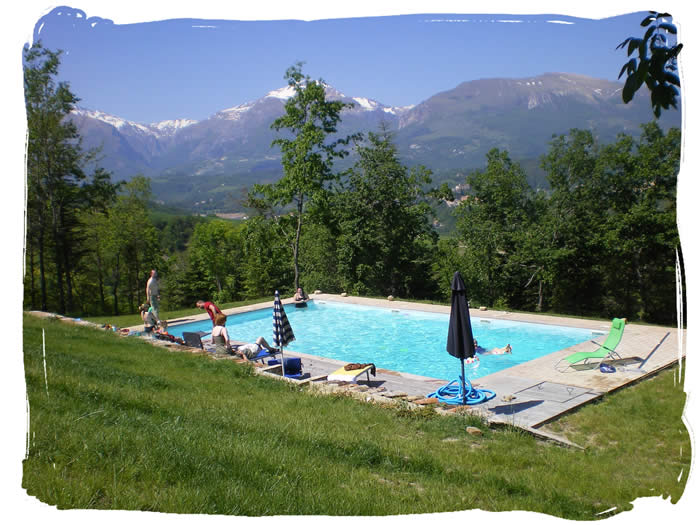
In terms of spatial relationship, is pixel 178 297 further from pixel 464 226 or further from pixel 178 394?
pixel 178 394

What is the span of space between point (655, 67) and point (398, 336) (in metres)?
13.2

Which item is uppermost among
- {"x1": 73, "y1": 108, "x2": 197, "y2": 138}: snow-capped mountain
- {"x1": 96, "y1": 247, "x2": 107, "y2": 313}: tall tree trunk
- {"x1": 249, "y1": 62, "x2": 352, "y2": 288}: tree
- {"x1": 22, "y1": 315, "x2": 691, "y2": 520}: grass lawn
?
{"x1": 249, "y1": 62, "x2": 352, "y2": 288}: tree

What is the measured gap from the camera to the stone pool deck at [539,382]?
22.8 ft

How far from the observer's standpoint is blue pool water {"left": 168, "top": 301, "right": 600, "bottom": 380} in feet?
41.1

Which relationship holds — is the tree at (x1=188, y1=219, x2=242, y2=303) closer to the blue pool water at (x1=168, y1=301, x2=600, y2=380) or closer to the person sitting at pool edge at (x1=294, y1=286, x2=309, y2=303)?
the person sitting at pool edge at (x1=294, y1=286, x2=309, y2=303)

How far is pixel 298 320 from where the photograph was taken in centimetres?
1825

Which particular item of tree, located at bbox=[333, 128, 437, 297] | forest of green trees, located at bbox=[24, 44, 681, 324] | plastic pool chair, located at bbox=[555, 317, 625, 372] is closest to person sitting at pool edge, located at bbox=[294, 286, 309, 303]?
forest of green trees, located at bbox=[24, 44, 681, 324]

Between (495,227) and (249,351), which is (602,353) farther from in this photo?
(495,227)

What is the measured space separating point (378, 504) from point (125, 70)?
3.38m

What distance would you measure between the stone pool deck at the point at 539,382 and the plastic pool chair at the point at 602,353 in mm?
141

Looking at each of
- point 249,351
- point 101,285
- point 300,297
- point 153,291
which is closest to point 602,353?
point 249,351

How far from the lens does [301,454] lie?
3.74 metres

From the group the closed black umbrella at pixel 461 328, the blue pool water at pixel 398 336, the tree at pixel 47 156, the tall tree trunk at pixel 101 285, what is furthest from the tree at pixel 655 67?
the tall tree trunk at pixel 101 285

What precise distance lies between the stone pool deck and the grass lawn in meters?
0.54
